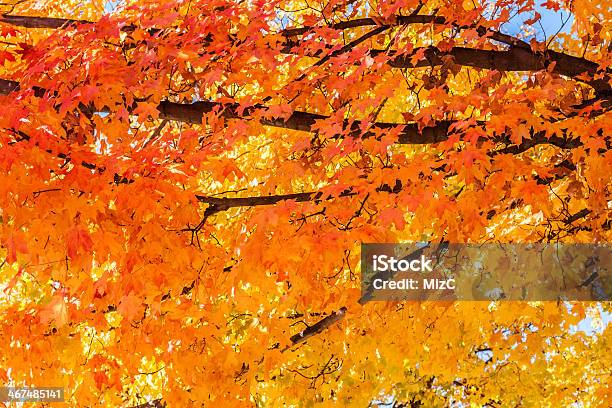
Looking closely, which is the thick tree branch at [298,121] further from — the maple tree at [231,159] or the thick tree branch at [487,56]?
the thick tree branch at [487,56]

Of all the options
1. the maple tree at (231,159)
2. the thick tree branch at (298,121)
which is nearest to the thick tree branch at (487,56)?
the maple tree at (231,159)

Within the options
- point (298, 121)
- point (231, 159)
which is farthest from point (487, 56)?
point (231, 159)

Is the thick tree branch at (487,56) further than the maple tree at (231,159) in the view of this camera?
Yes

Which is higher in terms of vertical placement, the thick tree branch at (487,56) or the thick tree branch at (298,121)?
the thick tree branch at (487,56)

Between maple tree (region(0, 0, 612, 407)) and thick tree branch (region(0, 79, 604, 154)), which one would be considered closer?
maple tree (region(0, 0, 612, 407))

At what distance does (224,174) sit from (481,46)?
A: 2.64 metres

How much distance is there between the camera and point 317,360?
953cm

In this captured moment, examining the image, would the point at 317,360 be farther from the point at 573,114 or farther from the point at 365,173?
the point at 573,114

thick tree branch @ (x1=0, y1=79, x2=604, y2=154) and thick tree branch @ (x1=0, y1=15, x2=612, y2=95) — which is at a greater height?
thick tree branch @ (x1=0, y1=15, x2=612, y2=95)

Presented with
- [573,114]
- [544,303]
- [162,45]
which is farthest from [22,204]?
[544,303]

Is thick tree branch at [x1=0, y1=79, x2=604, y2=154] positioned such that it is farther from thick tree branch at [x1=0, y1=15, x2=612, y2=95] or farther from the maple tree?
thick tree branch at [x1=0, y1=15, x2=612, y2=95]

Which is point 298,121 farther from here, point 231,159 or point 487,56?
point 487,56

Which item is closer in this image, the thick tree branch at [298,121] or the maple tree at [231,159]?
the maple tree at [231,159]

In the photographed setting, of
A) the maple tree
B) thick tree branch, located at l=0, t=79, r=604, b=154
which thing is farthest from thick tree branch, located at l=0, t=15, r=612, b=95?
thick tree branch, located at l=0, t=79, r=604, b=154
